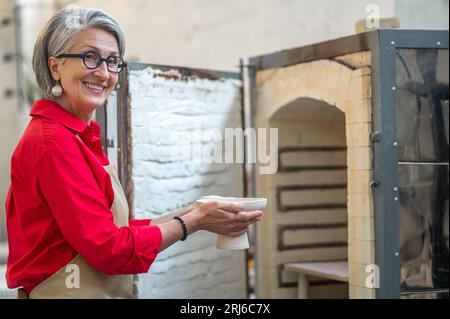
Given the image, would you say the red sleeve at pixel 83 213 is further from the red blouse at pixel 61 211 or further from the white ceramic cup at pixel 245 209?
the white ceramic cup at pixel 245 209

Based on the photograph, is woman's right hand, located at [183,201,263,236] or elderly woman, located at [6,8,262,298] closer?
elderly woman, located at [6,8,262,298]

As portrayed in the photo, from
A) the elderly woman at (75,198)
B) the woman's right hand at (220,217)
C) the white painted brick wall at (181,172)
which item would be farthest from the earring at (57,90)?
the white painted brick wall at (181,172)

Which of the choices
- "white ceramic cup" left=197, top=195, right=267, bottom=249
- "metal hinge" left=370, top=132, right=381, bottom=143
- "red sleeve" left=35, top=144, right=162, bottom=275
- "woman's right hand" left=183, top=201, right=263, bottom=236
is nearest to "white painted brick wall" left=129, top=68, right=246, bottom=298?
"metal hinge" left=370, top=132, right=381, bottom=143

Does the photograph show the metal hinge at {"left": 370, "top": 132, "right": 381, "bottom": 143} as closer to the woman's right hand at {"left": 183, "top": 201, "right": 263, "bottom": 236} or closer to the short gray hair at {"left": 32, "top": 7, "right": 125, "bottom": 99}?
the woman's right hand at {"left": 183, "top": 201, "right": 263, "bottom": 236}

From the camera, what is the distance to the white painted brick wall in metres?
3.79

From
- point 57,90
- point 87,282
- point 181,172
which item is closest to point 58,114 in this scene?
point 57,90

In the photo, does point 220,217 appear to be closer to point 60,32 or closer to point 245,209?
point 245,209

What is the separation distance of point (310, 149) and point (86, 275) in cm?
249

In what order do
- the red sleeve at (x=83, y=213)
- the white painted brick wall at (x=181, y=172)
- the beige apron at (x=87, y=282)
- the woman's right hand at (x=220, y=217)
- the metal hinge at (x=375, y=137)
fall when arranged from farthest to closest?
the white painted brick wall at (x=181, y=172)
the metal hinge at (x=375, y=137)
the woman's right hand at (x=220, y=217)
the beige apron at (x=87, y=282)
the red sleeve at (x=83, y=213)

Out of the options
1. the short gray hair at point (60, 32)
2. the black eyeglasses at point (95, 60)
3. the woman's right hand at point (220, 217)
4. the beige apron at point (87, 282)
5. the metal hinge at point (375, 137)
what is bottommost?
the beige apron at point (87, 282)

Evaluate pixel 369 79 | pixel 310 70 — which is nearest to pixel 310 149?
pixel 310 70

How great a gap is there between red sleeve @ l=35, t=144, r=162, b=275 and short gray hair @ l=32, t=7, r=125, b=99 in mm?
349

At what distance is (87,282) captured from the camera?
2.38 meters

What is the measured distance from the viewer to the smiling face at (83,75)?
7.83ft
